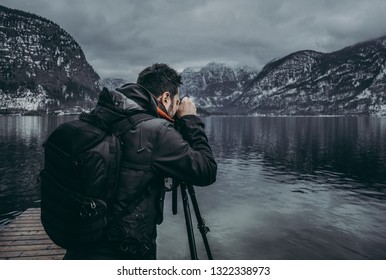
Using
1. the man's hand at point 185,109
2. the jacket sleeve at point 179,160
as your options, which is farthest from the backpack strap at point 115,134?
the man's hand at point 185,109

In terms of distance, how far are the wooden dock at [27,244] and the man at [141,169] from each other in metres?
7.73

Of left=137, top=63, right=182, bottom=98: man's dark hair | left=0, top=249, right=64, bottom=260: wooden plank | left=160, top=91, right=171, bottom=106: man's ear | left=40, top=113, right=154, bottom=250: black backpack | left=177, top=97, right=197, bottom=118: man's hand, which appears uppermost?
left=137, top=63, right=182, bottom=98: man's dark hair

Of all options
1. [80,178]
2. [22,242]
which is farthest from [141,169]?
[22,242]

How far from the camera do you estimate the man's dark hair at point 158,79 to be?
3975mm

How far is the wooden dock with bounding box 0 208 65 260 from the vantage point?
33.0 ft

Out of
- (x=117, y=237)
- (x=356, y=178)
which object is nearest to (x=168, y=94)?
(x=117, y=237)

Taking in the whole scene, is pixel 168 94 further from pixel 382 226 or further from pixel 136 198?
pixel 382 226

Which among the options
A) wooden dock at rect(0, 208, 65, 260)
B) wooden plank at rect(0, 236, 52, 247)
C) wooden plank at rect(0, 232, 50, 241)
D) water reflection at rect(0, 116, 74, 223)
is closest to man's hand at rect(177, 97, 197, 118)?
wooden dock at rect(0, 208, 65, 260)

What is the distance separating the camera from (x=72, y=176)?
3.24 meters

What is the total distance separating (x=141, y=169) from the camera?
137 inches

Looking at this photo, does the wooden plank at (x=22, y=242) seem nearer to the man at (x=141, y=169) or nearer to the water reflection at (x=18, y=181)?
the water reflection at (x=18, y=181)

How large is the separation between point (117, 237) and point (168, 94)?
6.02 feet

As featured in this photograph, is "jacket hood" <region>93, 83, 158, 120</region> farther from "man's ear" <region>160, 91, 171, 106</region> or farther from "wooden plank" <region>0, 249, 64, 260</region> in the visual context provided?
"wooden plank" <region>0, 249, 64, 260</region>

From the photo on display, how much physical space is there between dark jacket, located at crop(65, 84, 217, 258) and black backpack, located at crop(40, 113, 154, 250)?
0.13m
